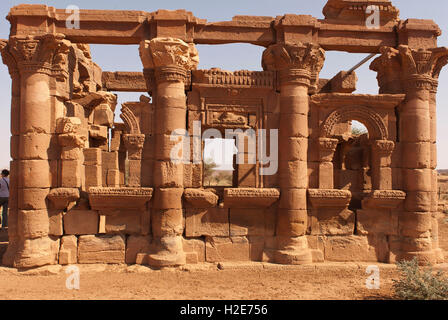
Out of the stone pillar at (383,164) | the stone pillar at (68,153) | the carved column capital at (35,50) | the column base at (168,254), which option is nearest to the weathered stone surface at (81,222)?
the stone pillar at (68,153)

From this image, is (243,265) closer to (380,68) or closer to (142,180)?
(142,180)

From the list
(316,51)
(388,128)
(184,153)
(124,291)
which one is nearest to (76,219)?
(124,291)

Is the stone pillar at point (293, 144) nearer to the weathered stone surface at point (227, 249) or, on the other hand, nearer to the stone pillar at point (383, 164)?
the weathered stone surface at point (227, 249)

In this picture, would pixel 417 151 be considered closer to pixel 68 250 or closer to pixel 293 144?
pixel 293 144

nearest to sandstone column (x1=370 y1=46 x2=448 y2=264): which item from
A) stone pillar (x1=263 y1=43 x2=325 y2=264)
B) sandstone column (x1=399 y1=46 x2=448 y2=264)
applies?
sandstone column (x1=399 y1=46 x2=448 y2=264)

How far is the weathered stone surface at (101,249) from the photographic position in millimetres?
7848

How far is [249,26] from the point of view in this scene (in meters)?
8.34

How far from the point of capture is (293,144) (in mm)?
8055

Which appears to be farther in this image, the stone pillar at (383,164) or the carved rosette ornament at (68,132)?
the stone pillar at (383,164)

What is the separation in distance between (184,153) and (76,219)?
113 inches

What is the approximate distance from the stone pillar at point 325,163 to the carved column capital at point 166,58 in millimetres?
3628

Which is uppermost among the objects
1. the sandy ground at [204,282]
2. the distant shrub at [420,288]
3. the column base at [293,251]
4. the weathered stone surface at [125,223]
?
the weathered stone surface at [125,223]

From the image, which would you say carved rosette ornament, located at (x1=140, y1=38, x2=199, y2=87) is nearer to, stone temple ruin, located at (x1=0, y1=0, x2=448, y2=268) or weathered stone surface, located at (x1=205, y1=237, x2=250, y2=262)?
stone temple ruin, located at (x1=0, y1=0, x2=448, y2=268)

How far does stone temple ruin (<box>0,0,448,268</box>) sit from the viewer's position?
7.72 metres
